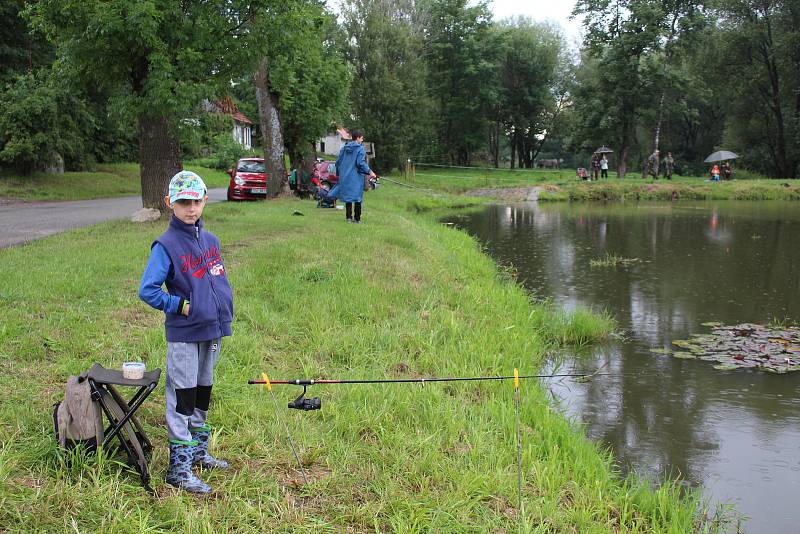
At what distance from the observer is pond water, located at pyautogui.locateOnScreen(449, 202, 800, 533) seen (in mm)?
5406

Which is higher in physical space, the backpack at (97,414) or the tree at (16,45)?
the tree at (16,45)

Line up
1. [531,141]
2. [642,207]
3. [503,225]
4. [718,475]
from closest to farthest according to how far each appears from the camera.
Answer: [718,475], [503,225], [642,207], [531,141]

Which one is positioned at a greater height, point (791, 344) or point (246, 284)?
point (246, 284)

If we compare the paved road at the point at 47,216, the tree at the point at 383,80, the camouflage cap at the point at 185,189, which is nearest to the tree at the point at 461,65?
the tree at the point at 383,80

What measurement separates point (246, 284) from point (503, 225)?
1567 cm

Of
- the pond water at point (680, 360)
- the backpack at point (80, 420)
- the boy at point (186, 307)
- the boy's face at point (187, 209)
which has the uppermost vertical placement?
the boy's face at point (187, 209)

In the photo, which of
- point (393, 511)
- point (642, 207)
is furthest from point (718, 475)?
point (642, 207)

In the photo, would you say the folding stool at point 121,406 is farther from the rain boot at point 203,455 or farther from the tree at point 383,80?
the tree at point 383,80

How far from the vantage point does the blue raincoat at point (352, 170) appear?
14312mm

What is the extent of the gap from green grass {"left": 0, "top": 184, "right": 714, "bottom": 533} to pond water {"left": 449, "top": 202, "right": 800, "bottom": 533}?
1.54ft

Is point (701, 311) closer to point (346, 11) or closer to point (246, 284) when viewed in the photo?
point (246, 284)

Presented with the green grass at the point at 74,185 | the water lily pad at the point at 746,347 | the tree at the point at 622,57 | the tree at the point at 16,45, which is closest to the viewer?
the water lily pad at the point at 746,347

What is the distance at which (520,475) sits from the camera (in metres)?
4.19

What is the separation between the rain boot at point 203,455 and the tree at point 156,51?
30.8ft
